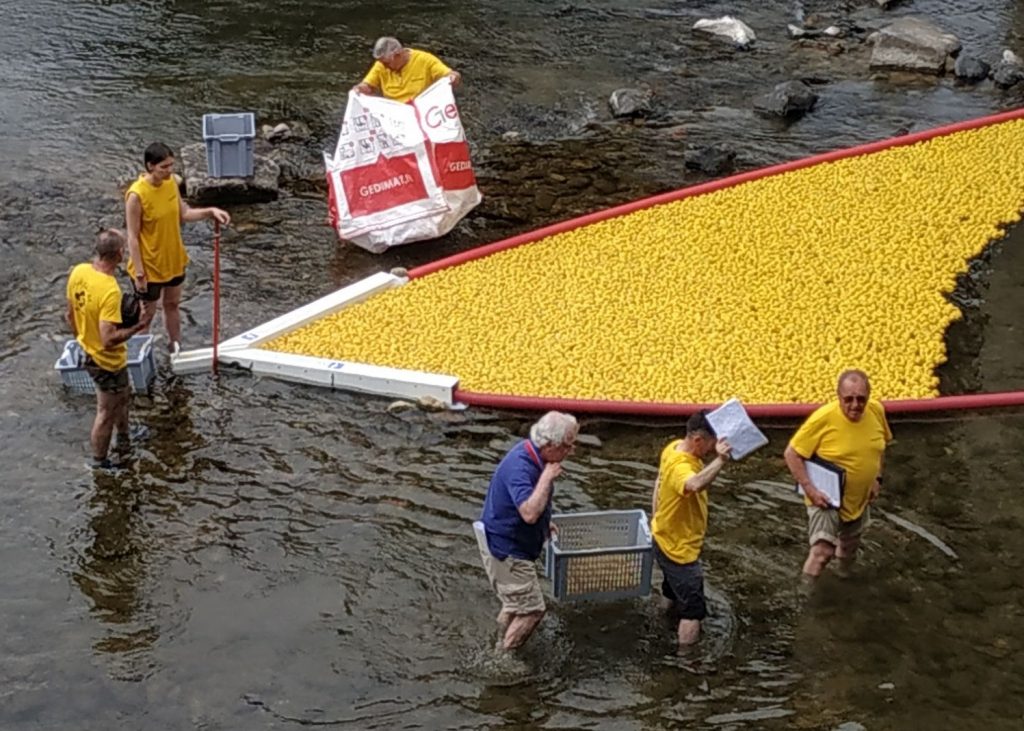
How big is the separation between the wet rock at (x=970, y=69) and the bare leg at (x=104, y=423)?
12.4m

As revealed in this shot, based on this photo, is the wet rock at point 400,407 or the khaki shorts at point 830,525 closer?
the khaki shorts at point 830,525

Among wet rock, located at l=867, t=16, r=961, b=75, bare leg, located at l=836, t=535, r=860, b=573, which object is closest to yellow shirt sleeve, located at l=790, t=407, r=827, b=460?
bare leg, located at l=836, t=535, r=860, b=573

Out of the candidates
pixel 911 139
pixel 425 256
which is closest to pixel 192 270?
pixel 425 256

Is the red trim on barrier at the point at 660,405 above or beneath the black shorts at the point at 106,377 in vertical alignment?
beneath

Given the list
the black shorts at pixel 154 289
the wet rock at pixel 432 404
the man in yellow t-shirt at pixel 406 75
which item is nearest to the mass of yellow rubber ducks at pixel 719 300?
the wet rock at pixel 432 404

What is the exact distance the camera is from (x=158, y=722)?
6863 millimetres

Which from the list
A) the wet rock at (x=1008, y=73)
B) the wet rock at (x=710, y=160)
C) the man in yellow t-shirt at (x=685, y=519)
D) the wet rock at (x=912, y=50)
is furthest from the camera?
the wet rock at (x=912, y=50)

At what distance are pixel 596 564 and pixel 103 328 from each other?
351 cm

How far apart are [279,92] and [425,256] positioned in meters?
5.04

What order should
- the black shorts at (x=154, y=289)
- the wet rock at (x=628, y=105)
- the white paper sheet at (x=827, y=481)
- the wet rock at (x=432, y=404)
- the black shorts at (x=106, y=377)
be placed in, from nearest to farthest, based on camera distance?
the white paper sheet at (x=827, y=481)
the black shorts at (x=106, y=377)
the wet rock at (x=432, y=404)
the black shorts at (x=154, y=289)
the wet rock at (x=628, y=105)

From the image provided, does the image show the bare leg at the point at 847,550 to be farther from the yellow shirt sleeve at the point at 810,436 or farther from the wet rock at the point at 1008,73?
the wet rock at the point at 1008,73

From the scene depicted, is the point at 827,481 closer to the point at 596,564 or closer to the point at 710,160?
the point at 596,564

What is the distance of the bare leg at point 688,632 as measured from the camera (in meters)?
7.40

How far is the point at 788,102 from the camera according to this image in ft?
52.1
